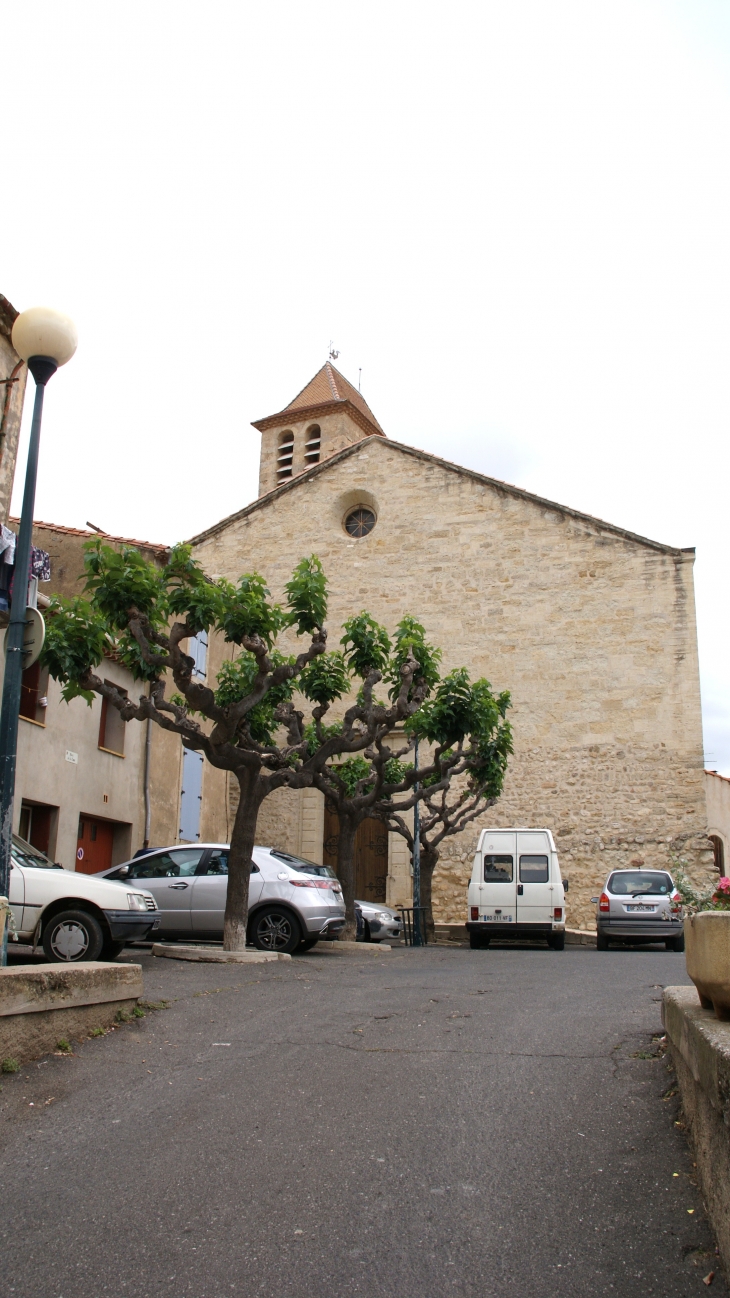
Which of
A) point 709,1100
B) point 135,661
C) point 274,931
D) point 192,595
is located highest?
point 192,595

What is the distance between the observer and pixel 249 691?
1555 centimetres

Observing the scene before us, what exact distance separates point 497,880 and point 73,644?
28.0ft

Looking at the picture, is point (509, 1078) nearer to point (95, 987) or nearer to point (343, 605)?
point (95, 987)

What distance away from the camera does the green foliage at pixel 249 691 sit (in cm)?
1550

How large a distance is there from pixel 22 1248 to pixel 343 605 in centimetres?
2254

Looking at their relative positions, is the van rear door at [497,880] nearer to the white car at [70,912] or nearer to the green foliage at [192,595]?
the green foliage at [192,595]

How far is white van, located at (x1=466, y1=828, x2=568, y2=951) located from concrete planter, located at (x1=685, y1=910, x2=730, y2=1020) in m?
13.3

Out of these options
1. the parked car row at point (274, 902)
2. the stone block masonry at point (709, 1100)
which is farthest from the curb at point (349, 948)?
the stone block masonry at point (709, 1100)

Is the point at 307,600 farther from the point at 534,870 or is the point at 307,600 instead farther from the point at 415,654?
the point at 534,870

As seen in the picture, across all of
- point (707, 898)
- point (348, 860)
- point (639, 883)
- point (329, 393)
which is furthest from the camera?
point (329, 393)

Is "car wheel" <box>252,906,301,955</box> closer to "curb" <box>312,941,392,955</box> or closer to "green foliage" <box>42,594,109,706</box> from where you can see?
"curb" <box>312,941,392,955</box>

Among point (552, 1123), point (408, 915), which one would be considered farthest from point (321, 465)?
point (552, 1123)

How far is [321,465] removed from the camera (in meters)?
27.0

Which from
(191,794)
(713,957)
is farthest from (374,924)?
(713,957)
